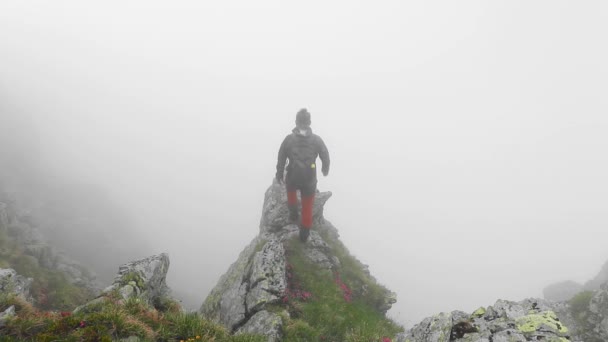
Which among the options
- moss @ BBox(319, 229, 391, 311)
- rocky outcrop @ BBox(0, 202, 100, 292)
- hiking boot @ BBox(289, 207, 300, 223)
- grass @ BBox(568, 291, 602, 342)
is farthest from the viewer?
rocky outcrop @ BBox(0, 202, 100, 292)

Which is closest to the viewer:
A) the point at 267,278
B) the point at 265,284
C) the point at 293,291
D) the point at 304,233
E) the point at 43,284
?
the point at 265,284

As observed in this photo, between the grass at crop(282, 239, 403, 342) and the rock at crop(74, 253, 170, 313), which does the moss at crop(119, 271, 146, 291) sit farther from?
the grass at crop(282, 239, 403, 342)

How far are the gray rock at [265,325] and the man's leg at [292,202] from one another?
267 inches

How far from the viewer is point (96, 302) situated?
8289 millimetres

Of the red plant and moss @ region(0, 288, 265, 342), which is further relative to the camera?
the red plant

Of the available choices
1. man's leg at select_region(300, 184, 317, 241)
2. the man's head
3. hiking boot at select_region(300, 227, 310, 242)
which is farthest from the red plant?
the man's head

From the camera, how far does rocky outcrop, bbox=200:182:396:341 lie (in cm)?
1090

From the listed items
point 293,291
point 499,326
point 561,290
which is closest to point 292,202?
point 293,291

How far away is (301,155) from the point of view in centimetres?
1579

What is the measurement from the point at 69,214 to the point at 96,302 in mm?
64850

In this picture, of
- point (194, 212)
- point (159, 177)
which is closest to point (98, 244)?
point (194, 212)

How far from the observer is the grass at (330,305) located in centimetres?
1054

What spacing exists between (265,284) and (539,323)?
27.7 ft

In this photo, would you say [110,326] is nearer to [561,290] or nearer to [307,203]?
[307,203]
